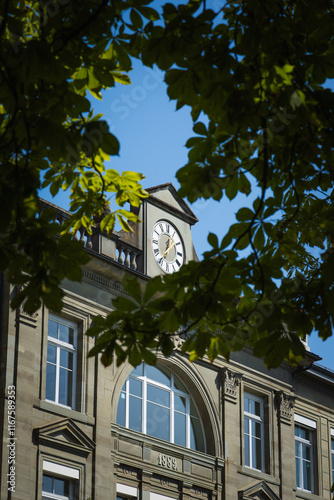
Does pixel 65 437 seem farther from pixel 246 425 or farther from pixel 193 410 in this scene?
pixel 246 425

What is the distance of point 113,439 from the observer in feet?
70.3

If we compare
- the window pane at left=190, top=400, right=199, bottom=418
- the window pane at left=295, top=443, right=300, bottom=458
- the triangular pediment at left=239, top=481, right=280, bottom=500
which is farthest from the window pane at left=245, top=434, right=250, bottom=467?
the window pane at left=295, top=443, right=300, bottom=458

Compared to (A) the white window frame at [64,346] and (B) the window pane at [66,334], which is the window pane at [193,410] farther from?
(B) the window pane at [66,334]

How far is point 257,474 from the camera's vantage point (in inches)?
992

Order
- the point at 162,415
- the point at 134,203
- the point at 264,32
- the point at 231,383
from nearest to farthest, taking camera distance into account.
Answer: the point at 264,32 < the point at 134,203 < the point at 162,415 < the point at 231,383

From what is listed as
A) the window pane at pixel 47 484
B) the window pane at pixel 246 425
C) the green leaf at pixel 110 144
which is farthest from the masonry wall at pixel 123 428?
the green leaf at pixel 110 144

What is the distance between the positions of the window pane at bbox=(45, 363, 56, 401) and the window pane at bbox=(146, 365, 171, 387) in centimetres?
319

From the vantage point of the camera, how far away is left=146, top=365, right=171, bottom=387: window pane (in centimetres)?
2328

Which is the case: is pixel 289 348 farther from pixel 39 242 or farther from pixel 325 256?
pixel 39 242

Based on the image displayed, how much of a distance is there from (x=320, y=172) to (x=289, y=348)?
162 centimetres

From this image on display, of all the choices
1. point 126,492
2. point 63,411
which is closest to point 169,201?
point 63,411

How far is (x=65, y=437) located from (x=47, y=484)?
1053mm

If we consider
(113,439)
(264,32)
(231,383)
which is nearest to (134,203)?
(264,32)

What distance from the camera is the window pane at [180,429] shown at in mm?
23672
